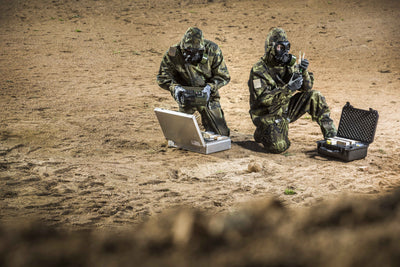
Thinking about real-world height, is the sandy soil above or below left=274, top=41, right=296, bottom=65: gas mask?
below

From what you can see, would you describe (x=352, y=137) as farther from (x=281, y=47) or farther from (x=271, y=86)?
(x=281, y=47)

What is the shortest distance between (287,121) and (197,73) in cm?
143

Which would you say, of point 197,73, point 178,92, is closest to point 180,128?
point 178,92

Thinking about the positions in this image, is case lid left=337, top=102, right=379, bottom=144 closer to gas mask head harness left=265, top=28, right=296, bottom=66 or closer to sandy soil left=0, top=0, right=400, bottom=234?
sandy soil left=0, top=0, right=400, bottom=234

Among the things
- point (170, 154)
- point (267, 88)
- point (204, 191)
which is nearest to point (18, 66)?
point (170, 154)

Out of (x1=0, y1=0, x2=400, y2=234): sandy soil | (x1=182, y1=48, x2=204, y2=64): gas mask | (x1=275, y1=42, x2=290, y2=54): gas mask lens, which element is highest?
(x1=275, y1=42, x2=290, y2=54): gas mask lens

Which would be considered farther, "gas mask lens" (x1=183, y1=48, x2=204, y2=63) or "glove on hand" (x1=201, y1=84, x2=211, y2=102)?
"glove on hand" (x1=201, y1=84, x2=211, y2=102)

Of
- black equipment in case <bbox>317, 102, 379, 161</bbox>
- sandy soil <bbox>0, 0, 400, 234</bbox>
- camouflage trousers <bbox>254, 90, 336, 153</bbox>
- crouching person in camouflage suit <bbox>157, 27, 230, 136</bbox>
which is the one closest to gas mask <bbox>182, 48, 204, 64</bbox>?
crouching person in camouflage suit <bbox>157, 27, 230, 136</bbox>

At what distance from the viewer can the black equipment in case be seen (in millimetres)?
5832

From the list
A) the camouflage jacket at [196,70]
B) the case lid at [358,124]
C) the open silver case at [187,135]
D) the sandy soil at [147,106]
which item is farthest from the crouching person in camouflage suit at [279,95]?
the open silver case at [187,135]

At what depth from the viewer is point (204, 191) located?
485cm

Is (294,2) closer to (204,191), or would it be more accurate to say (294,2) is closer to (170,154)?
(170,154)

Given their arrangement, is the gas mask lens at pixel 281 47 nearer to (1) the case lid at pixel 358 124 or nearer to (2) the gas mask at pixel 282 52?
(2) the gas mask at pixel 282 52

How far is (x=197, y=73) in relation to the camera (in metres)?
6.43
